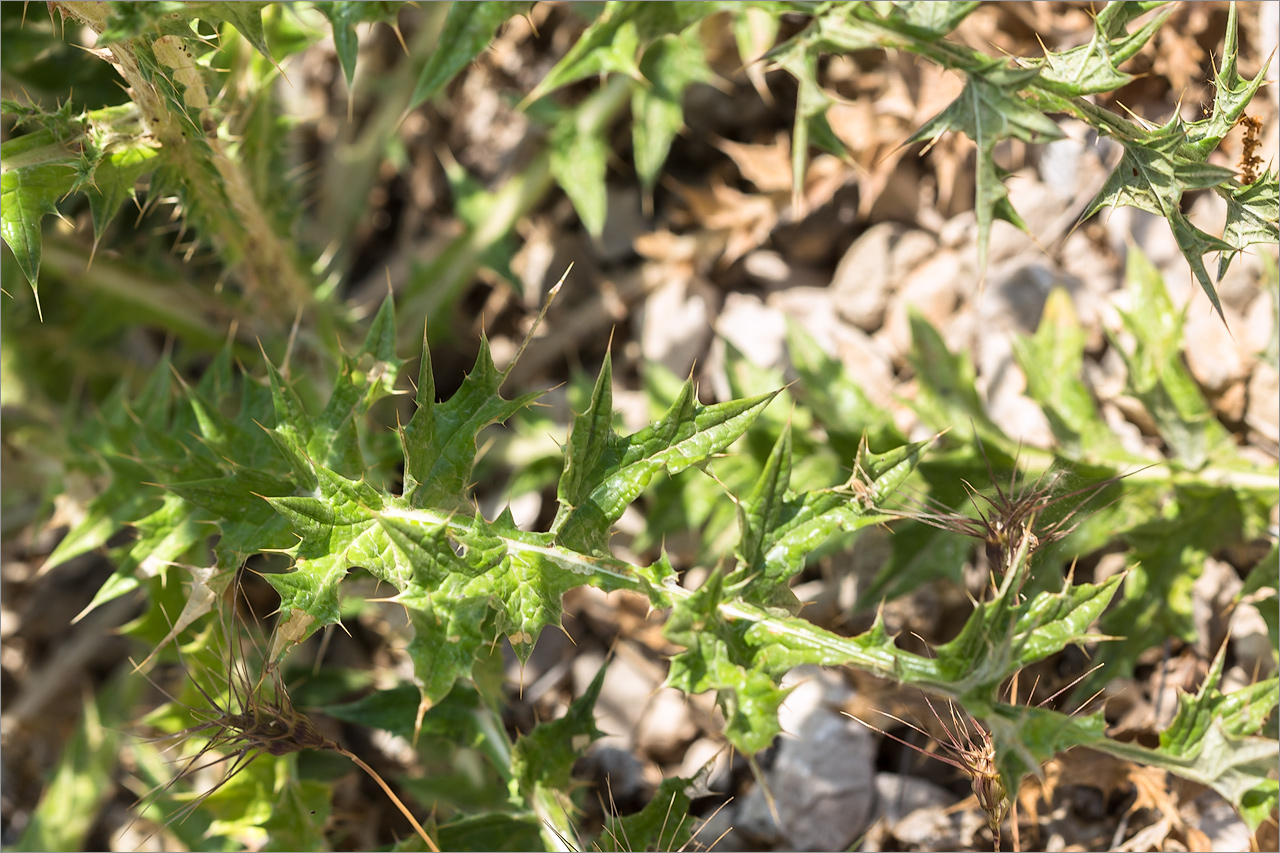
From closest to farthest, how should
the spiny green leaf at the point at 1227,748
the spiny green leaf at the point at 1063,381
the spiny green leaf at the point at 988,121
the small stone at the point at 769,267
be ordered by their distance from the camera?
the spiny green leaf at the point at 1227,748, the spiny green leaf at the point at 988,121, the spiny green leaf at the point at 1063,381, the small stone at the point at 769,267

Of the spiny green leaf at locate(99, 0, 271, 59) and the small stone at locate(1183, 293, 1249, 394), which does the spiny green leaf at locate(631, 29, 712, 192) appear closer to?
the spiny green leaf at locate(99, 0, 271, 59)

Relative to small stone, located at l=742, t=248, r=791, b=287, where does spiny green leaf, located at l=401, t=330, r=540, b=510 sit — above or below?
above

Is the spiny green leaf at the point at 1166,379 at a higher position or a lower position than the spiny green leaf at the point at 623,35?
lower

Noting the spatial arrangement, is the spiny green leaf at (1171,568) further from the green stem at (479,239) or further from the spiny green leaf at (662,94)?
the green stem at (479,239)

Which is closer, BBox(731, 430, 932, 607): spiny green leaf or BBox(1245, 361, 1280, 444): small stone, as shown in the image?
BBox(731, 430, 932, 607): spiny green leaf

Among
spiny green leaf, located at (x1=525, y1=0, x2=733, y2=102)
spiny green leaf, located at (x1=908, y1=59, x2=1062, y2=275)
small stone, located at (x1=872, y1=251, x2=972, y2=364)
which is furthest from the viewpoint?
small stone, located at (x1=872, y1=251, x2=972, y2=364)

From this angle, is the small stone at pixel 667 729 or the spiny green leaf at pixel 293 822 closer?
the spiny green leaf at pixel 293 822

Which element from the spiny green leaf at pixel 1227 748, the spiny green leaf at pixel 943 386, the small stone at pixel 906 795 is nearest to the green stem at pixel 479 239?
the spiny green leaf at pixel 943 386

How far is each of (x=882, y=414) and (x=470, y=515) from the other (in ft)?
4.47

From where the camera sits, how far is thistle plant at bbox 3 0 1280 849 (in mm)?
1661

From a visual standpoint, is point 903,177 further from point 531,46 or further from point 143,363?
point 143,363

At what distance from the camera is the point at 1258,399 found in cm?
255

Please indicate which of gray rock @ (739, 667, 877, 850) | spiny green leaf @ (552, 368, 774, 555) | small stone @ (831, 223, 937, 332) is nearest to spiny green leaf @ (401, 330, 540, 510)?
spiny green leaf @ (552, 368, 774, 555)

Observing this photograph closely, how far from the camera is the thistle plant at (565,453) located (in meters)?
1.66
